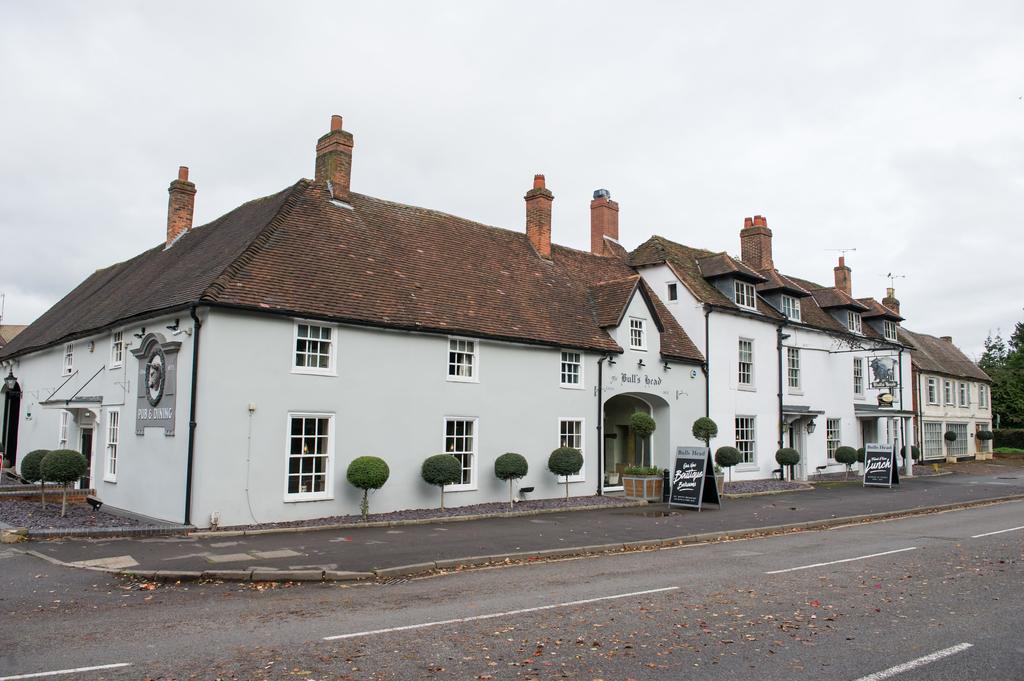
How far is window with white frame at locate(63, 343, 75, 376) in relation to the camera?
2412 centimetres

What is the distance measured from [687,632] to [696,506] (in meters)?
12.9

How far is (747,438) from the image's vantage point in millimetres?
29719

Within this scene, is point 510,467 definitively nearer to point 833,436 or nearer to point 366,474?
point 366,474

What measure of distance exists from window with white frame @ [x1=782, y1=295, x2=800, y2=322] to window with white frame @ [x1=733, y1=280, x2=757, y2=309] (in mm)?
2217

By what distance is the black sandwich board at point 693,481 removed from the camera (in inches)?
808

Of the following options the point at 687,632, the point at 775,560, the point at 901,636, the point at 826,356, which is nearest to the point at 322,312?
the point at 775,560

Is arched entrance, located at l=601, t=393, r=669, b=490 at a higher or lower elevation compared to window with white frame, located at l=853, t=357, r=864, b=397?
lower

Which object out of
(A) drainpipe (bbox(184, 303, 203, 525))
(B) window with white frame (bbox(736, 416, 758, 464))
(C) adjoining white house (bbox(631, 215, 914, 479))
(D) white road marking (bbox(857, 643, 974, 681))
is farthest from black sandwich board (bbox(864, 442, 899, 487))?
(A) drainpipe (bbox(184, 303, 203, 525))

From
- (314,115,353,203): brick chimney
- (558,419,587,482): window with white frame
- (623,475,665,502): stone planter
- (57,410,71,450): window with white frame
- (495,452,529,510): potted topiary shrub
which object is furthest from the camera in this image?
(57,410,71,450): window with white frame

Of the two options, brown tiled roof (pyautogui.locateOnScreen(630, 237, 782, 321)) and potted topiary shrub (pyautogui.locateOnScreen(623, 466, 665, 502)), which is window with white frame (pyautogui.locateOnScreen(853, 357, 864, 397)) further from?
potted topiary shrub (pyautogui.locateOnScreen(623, 466, 665, 502))

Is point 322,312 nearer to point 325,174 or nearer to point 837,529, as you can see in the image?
point 325,174

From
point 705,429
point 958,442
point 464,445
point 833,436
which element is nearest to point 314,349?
point 464,445

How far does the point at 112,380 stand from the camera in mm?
20453

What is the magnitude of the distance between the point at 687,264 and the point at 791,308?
5769 mm
